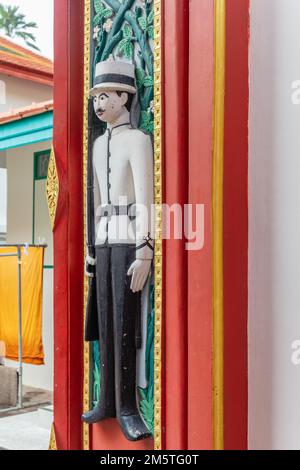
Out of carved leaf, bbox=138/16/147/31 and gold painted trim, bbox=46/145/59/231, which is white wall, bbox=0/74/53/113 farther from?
carved leaf, bbox=138/16/147/31

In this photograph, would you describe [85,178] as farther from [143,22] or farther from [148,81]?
[143,22]

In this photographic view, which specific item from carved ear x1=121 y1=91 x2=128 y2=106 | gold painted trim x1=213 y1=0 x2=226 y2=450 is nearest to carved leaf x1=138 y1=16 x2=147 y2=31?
carved ear x1=121 y1=91 x2=128 y2=106

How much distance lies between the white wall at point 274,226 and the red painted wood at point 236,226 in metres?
0.03

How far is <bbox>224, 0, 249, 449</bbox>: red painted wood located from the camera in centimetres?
247

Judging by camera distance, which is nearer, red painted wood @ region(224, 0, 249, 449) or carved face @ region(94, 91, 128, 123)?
red painted wood @ region(224, 0, 249, 449)

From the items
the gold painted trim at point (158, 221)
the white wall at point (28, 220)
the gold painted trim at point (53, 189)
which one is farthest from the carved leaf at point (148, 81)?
the white wall at point (28, 220)

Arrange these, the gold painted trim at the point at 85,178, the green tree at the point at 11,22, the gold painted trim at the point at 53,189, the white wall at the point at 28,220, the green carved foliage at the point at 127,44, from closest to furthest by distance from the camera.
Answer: the green carved foliage at the point at 127,44, the gold painted trim at the point at 85,178, the gold painted trim at the point at 53,189, the white wall at the point at 28,220, the green tree at the point at 11,22

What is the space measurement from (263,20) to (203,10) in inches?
10.0

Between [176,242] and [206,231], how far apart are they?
6.7 inches

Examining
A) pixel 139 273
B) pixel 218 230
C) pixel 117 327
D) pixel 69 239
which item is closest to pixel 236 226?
pixel 218 230

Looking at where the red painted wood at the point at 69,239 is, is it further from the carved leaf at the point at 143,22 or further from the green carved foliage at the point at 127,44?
the carved leaf at the point at 143,22

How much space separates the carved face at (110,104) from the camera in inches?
110

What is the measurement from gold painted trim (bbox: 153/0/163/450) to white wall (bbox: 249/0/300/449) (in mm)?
395

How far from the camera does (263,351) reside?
8.20 feet
